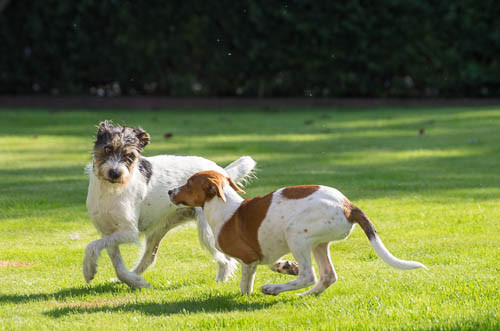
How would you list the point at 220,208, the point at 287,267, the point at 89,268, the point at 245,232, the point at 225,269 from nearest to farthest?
the point at 245,232, the point at 220,208, the point at 287,267, the point at 89,268, the point at 225,269

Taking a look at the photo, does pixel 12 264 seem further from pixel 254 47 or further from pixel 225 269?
pixel 254 47

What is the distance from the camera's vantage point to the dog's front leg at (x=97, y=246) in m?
5.87

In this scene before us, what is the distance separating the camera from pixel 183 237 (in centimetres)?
777

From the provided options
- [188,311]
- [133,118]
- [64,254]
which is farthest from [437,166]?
[133,118]

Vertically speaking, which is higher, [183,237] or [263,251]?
[263,251]

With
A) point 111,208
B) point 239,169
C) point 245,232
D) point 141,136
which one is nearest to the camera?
point 245,232

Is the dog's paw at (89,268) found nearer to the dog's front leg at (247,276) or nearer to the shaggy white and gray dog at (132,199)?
the shaggy white and gray dog at (132,199)

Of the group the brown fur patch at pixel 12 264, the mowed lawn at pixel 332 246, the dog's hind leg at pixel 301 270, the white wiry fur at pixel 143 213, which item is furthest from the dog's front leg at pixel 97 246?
the dog's hind leg at pixel 301 270

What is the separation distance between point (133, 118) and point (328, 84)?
5432 mm

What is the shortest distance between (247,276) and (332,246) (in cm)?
177

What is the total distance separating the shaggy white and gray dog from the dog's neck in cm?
74

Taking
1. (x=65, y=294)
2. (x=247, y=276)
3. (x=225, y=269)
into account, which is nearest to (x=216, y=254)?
(x=225, y=269)

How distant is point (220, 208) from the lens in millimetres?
5605

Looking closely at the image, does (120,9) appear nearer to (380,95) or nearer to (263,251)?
(380,95)
